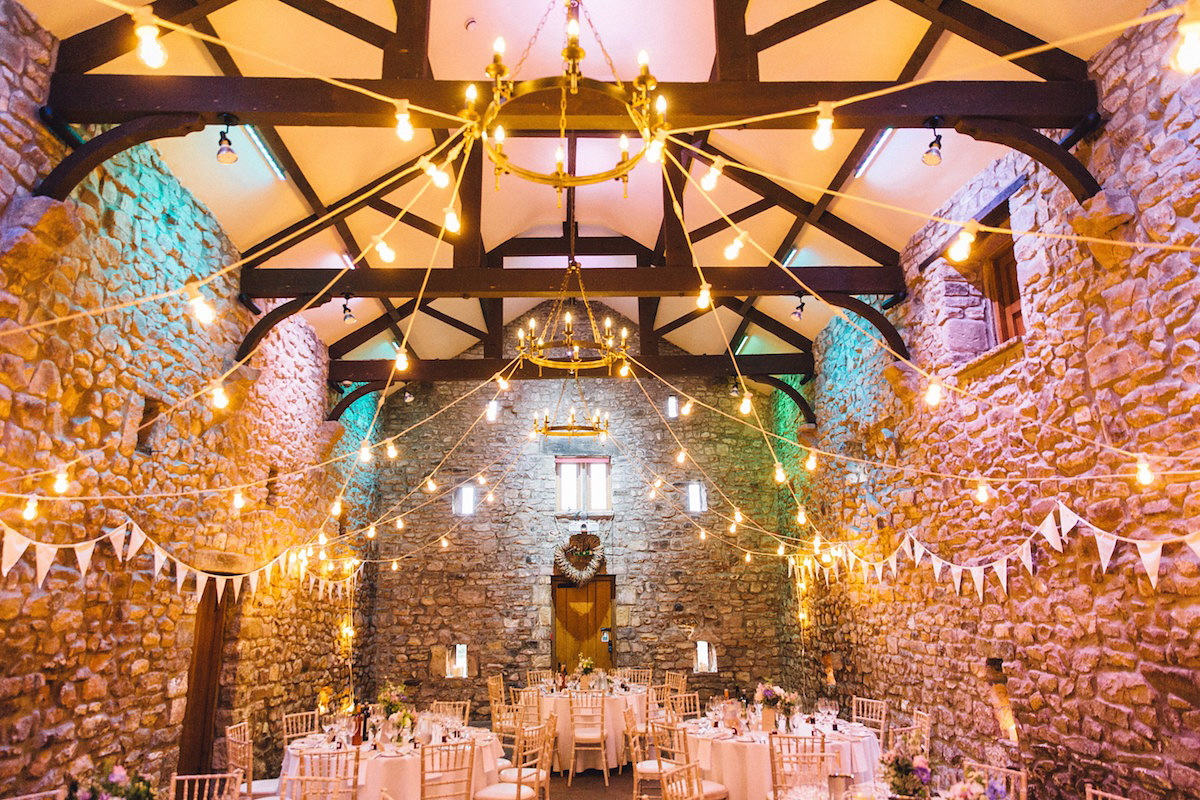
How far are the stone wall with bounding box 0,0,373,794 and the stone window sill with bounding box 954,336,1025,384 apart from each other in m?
5.97

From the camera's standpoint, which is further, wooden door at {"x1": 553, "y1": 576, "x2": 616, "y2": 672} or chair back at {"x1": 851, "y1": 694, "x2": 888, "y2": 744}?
wooden door at {"x1": 553, "y1": 576, "x2": 616, "y2": 672}

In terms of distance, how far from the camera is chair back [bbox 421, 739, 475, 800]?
16.3ft

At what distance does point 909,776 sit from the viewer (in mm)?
3322

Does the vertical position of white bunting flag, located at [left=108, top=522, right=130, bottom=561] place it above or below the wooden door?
above

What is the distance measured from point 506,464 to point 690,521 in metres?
2.96

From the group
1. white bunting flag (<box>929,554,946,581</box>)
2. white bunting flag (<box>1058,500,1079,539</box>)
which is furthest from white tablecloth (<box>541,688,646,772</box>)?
white bunting flag (<box>1058,500,1079,539</box>)

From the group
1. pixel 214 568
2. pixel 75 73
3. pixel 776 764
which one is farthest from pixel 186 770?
pixel 75 73

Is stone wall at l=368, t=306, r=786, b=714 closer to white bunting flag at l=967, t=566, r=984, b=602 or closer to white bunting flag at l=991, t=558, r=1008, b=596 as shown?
white bunting flag at l=967, t=566, r=984, b=602

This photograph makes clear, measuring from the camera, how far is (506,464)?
11.2 metres

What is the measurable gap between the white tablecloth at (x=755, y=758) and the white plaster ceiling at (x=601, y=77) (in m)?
3.42

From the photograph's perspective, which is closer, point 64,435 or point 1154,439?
point 1154,439

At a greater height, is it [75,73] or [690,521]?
[75,73]

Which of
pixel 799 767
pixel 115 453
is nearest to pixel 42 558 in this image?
pixel 115 453

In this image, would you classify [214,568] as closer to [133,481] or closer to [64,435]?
[133,481]
